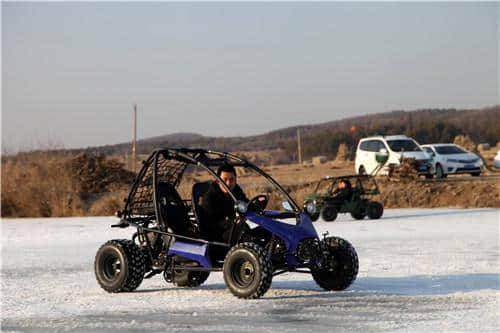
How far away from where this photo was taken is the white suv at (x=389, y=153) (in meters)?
36.3

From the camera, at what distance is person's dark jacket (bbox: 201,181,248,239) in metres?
12.0

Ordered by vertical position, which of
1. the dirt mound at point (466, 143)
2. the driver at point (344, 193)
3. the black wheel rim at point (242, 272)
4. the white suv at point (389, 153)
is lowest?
the black wheel rim at point (242, 272)

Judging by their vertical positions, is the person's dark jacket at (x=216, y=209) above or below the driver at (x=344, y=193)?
above

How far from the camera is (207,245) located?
39.2 feet

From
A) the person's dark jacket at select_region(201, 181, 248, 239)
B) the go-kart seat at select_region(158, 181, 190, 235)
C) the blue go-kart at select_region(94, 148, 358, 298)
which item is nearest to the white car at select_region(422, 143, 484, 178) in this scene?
the blue go-kart at select_region(94, 148, 358, 298)

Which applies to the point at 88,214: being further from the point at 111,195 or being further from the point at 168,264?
the point at 168,264

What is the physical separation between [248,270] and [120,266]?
2015mm

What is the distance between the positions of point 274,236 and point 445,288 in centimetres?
241

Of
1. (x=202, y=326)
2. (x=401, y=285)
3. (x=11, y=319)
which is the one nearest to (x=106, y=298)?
(x=11, y=319)

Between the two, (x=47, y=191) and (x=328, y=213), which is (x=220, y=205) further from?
(x=47, y=191)

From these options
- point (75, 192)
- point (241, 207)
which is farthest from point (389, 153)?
point (241, 207)

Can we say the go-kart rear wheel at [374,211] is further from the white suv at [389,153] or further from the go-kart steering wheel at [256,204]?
the go-kart steering wheel at [256,204]

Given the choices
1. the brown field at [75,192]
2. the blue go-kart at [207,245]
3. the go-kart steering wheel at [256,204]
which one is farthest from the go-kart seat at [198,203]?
the brown field at [75,192]

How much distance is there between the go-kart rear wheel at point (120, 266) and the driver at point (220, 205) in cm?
105
